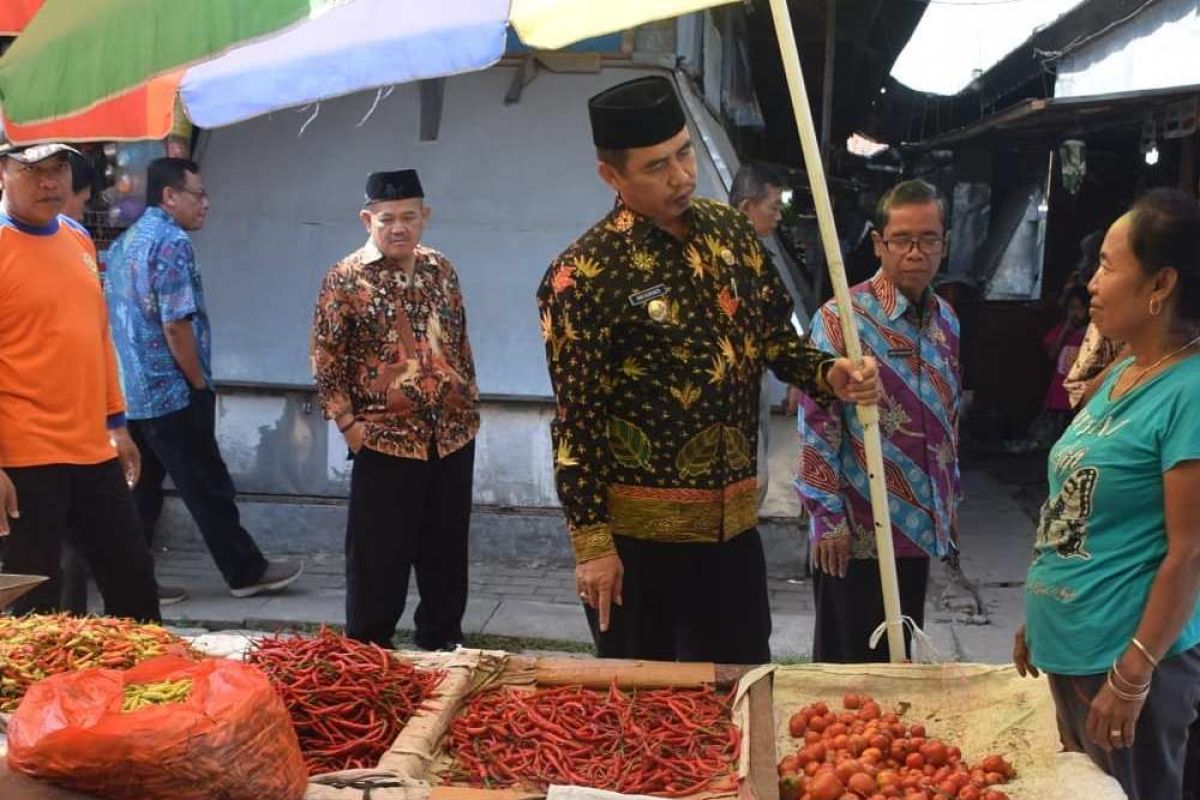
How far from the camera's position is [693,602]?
10.7 feet

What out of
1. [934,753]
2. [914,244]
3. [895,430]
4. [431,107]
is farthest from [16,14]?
[431,107]

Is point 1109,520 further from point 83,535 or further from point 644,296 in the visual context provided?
point 83,535

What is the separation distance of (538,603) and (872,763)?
3879 millimetres

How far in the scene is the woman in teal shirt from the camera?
2469 millimetres

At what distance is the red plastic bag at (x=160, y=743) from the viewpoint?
2127 millimetres

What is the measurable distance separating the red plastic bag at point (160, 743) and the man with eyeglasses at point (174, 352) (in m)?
3.86

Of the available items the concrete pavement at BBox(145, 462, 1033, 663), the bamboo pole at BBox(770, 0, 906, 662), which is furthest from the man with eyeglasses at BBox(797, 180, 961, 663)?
the concrete pavement at BBox(145, 462, 1033, 663)

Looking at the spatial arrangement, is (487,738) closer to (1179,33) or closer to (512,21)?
(512,21)

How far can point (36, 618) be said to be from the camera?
3221 millimetres

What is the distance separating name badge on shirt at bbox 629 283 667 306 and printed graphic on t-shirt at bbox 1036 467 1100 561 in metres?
1.13

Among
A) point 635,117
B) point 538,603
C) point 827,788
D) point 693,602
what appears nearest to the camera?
point 827,788

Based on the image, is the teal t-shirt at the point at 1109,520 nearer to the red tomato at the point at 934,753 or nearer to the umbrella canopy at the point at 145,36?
the red tomato at the point at 934,753

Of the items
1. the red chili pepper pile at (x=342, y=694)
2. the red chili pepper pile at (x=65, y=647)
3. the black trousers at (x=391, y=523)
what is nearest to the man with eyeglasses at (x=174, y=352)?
the black trousers at (x=391, y=523)

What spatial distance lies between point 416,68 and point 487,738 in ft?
7.16
